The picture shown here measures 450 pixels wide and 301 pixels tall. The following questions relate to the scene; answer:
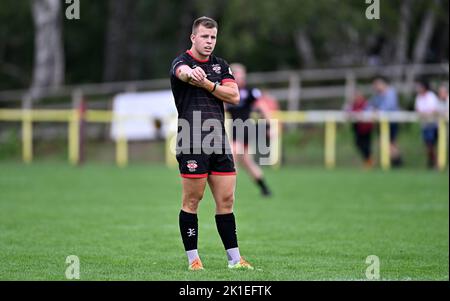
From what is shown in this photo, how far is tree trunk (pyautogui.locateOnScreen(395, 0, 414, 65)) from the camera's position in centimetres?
2959

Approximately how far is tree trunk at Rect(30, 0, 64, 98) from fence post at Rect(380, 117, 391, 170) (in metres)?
14.7

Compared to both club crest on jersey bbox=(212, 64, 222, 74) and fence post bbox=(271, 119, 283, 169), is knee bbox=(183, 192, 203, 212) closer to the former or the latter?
club crest on jersey bbox=(212, 64, 222, 74)

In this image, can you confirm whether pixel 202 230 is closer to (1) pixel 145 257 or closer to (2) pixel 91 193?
(1) pixel 145 257

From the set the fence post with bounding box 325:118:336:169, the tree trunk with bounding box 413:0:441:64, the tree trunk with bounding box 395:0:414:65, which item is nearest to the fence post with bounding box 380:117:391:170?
the fence post with bounding box 325:118:336:169

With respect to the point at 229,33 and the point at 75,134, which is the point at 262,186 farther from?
the point at 229,33

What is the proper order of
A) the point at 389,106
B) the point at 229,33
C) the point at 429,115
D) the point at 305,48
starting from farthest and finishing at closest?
the point at 305,48 → the point at 229,33 → the point at 389,106 → the point at 429,115

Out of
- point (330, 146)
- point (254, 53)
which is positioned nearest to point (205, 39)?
point (330, 146)

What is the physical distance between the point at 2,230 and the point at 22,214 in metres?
1.93

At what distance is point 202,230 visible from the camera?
11.8 m

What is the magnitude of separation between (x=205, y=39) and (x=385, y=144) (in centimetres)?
1701

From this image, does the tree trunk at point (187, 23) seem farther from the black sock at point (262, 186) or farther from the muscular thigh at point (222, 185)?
the muscular thigh at point (222, 185)

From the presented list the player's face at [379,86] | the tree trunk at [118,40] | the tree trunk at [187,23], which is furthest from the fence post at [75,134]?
the tree trunk at [187,23]

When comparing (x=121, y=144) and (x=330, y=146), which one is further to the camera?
(x=121, y=144)

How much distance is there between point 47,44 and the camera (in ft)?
119
